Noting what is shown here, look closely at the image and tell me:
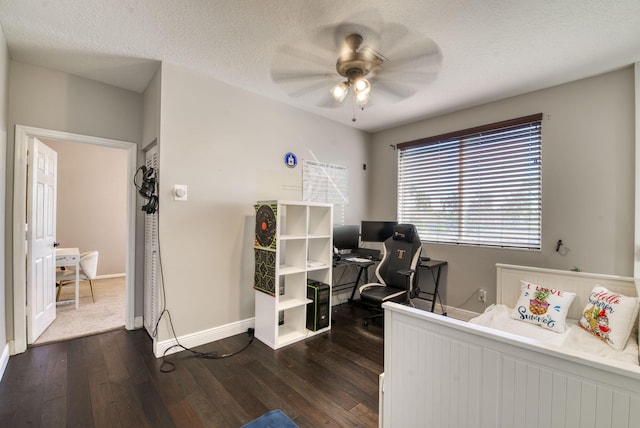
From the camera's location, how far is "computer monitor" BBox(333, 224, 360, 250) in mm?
4005

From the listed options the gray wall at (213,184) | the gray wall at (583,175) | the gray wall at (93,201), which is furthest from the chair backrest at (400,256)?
the gray wall at (93,201)

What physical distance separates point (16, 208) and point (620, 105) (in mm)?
5628

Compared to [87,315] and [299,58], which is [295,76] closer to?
[299,58]

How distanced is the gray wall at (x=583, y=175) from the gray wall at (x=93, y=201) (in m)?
6.31

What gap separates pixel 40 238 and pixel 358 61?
361 cm

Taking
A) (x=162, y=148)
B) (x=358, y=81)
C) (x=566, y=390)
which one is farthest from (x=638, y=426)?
(x=162, y=148)

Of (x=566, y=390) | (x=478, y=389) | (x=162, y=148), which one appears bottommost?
(x=478, y=389)

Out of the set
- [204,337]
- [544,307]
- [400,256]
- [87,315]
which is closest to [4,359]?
[87,315]

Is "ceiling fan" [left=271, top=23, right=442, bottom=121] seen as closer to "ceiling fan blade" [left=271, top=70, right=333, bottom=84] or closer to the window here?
"ceiling fan blade" [left=271, top=70, right=333, bottom=84]

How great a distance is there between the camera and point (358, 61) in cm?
221

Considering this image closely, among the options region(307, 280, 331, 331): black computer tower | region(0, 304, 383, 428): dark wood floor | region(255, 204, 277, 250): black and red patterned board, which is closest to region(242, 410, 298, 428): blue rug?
region(0, 304, 383, 428): dark wood floor

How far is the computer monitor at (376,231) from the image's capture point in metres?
4.10

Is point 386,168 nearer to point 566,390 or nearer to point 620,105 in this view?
point 620,105

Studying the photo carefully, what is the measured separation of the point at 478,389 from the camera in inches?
48.6
